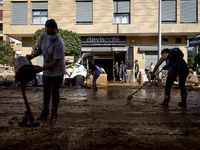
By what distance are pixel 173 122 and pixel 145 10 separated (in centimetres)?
1830

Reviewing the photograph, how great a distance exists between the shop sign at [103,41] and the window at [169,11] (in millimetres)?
4762

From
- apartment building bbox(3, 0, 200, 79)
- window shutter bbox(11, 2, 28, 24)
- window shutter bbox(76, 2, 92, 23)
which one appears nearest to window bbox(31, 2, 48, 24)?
apartment building bbox(3, 0, 200, 79)

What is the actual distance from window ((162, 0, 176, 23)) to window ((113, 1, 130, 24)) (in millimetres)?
3671

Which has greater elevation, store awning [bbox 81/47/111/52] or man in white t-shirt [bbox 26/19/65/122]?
store awning [bbox 81/47/111/52]

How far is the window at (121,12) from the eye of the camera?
66.2 ft

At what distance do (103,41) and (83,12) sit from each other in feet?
11.9

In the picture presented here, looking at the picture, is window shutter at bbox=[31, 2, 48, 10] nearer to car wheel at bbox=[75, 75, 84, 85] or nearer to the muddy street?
car wheel at bbox=[75, 75, 84, 85]

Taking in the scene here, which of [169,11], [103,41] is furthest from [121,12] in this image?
[169,11]

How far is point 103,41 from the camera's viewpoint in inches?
813

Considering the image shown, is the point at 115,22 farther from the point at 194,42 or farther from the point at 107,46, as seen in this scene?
the point at 194,42

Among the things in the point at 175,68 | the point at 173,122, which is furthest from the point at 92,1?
the point at 173,122

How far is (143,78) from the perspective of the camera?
43.9ft

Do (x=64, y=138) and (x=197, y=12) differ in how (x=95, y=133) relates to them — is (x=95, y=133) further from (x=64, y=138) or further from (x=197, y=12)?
(x=197, y=12)

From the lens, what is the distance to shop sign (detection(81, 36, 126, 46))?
2056 cm
